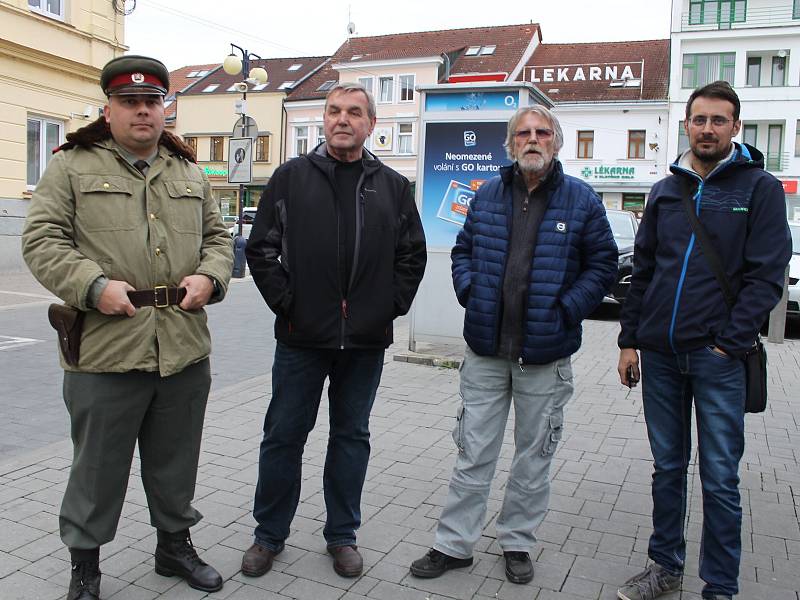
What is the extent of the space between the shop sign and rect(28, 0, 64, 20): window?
28802mm

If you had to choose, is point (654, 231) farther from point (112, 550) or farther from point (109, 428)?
point (112, 550)

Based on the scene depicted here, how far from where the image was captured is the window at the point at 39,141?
57.9 feet

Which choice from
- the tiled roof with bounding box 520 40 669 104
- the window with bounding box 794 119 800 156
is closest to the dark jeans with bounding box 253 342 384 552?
the tiled roof with bounding box 520 40 669 104

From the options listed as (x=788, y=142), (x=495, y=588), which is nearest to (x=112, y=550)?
(x=495, y=588)

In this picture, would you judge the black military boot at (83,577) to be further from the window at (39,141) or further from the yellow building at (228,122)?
the yellow building at (228,122)

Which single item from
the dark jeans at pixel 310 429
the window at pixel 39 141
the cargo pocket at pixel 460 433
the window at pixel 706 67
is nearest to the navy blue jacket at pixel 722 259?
the cargo pocket at pixel 460 433

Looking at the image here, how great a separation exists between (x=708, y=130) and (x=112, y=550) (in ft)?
10.5

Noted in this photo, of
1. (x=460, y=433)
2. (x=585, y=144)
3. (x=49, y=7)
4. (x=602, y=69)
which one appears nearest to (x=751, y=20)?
(x=602, y=69)

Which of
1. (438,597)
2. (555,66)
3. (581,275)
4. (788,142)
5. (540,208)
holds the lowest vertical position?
(438,597)

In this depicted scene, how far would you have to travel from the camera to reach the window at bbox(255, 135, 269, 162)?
47.5 metres

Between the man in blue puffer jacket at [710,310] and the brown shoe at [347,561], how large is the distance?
1.13 metres

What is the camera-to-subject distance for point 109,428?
313 cm

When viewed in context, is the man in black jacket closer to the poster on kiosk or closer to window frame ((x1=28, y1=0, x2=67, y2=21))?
the poster on kiosk

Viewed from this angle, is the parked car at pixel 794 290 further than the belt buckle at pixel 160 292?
Yes
